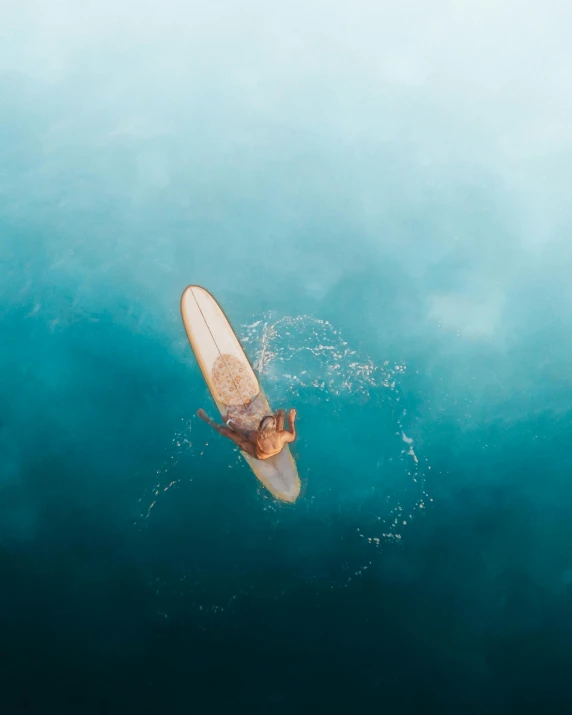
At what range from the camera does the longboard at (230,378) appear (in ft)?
49.9

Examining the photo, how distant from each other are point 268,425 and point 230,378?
2802mm

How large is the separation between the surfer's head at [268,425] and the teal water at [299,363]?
6.74ft

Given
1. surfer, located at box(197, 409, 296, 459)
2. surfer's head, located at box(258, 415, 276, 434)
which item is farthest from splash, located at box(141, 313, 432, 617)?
surfer's head, located at box(258, 415, 276, 434)

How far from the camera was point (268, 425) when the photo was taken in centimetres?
1398

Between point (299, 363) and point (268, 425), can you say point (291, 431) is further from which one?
point (299, 363)

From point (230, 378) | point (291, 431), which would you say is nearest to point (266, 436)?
point (291, 431)

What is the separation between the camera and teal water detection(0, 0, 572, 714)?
14.4m

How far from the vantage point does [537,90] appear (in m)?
21.9

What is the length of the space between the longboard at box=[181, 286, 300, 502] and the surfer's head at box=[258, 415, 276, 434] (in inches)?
50.0

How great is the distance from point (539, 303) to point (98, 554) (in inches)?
690

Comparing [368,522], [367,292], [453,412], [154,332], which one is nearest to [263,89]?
[367,292]

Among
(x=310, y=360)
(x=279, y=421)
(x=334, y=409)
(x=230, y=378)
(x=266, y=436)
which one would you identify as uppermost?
(x=230, y=378)

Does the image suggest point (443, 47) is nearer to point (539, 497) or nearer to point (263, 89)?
point (263, 89)

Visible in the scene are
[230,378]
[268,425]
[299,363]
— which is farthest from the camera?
[299,363]
